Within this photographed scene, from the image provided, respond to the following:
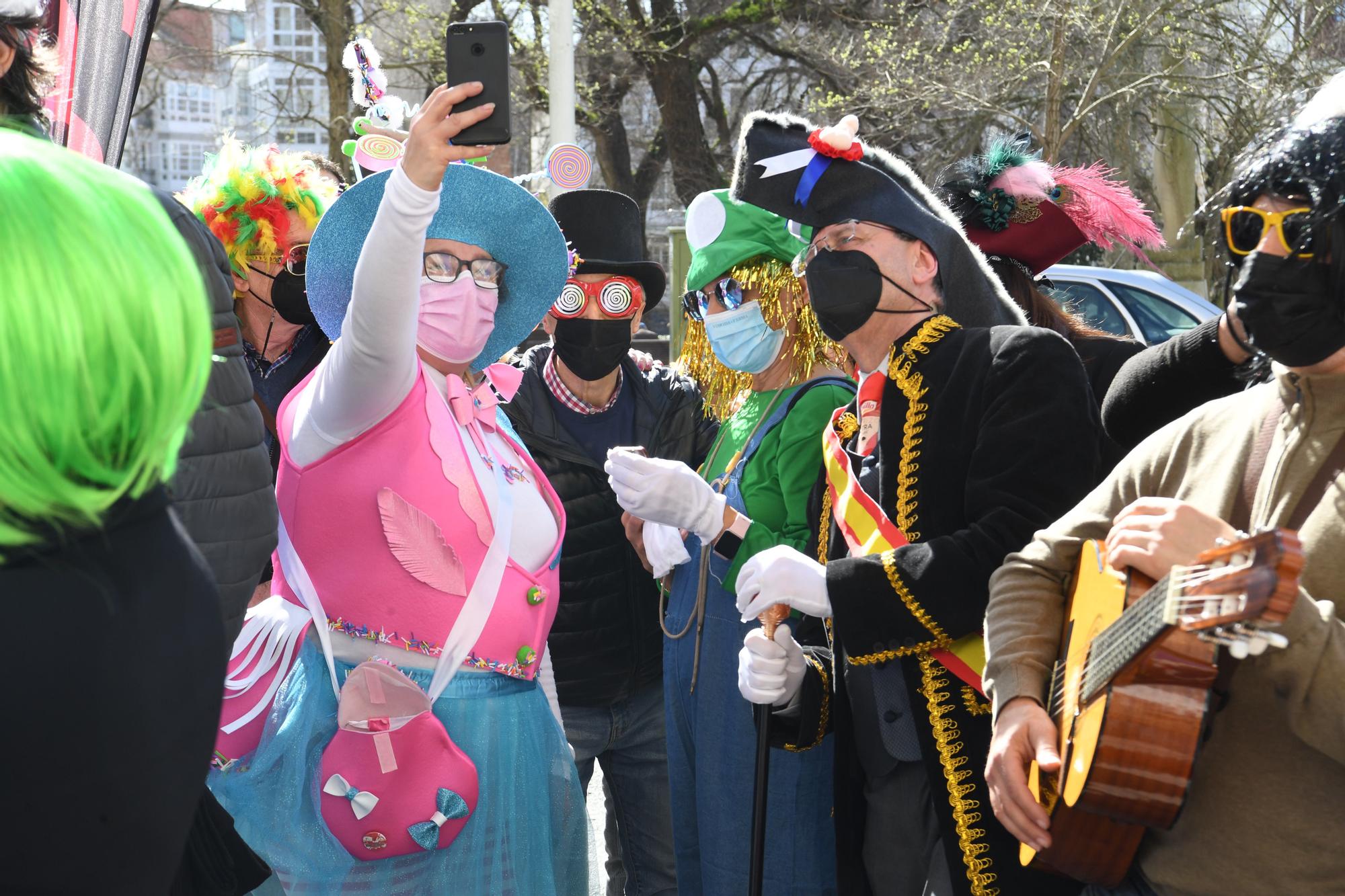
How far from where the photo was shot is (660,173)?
69.8 ft

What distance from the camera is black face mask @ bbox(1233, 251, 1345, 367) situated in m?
1.69

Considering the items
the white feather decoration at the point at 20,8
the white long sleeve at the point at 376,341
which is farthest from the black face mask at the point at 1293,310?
the white feather decoration at the point at 20,8

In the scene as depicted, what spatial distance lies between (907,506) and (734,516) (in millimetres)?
698

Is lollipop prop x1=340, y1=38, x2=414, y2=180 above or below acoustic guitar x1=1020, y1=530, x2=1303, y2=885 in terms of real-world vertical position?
above

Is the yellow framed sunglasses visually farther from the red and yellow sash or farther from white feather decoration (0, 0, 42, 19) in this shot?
white feather decoration (0, 0, 42, 19)

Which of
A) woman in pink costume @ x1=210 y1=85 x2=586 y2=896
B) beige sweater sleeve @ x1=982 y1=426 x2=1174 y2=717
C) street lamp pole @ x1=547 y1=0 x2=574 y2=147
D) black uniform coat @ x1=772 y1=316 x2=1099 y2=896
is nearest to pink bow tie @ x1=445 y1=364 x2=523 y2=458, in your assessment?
woman in pink costume @ x1=210 y1=85 x2=586 y2=896

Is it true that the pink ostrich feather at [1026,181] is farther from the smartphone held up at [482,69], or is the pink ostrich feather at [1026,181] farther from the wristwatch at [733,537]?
the smartphone held up at [482,69]

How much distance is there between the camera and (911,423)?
246 cm

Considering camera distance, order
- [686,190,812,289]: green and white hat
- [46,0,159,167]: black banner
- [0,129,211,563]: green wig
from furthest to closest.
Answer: [686,190,812,289]: green and white hat, [46,0,159,167]: black banner, [0,129,211,563]: green wig

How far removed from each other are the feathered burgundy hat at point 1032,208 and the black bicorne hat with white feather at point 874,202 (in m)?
1.11

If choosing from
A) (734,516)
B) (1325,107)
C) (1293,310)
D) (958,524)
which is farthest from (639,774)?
(1325,107)

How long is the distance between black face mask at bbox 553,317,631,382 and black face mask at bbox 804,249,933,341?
1.22 metres

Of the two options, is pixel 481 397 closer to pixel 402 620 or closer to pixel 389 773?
pixel 402 620

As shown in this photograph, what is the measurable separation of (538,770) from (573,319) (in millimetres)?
1650
